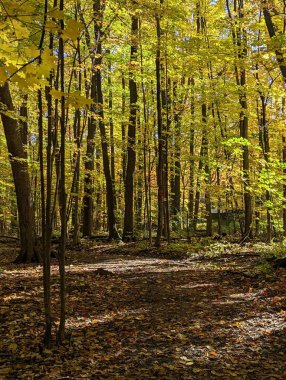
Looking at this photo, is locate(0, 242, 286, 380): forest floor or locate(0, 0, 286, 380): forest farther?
locate(0, 242, 286, 380): forest floor

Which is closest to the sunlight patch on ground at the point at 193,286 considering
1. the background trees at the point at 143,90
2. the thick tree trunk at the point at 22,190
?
the background trees at the point at 143,90

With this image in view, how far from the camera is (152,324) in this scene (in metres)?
5.17

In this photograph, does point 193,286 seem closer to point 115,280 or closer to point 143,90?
point 115,280

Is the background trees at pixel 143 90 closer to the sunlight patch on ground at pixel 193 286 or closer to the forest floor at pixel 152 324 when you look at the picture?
the forest floor at pixel 152 324

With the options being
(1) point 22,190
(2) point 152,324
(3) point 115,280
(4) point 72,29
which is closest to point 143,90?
(1) point 22,190

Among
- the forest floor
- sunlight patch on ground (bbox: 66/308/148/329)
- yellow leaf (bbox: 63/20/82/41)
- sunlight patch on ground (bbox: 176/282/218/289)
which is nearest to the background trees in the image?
yellow leaf (bbox: 63/20/82/41)

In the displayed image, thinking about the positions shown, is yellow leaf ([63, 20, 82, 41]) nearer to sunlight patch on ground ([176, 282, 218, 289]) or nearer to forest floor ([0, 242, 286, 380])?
forest floor ([0, 242, 286, 380])

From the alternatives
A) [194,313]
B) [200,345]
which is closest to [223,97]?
[194,313]

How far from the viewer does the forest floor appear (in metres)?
3.81

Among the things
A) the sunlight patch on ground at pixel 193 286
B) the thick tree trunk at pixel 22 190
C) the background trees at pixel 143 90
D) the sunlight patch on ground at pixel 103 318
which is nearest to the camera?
the background trees at pixel 143 90

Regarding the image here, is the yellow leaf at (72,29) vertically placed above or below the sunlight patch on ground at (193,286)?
above

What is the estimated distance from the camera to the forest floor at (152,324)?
381 centimetres

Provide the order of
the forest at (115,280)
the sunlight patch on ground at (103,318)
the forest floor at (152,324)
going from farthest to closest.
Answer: the sunlight patch on ground at (103,318), the forest floor at (152,324), the forest at (115,280)

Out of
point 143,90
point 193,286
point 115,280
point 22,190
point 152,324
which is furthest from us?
point 143,90
